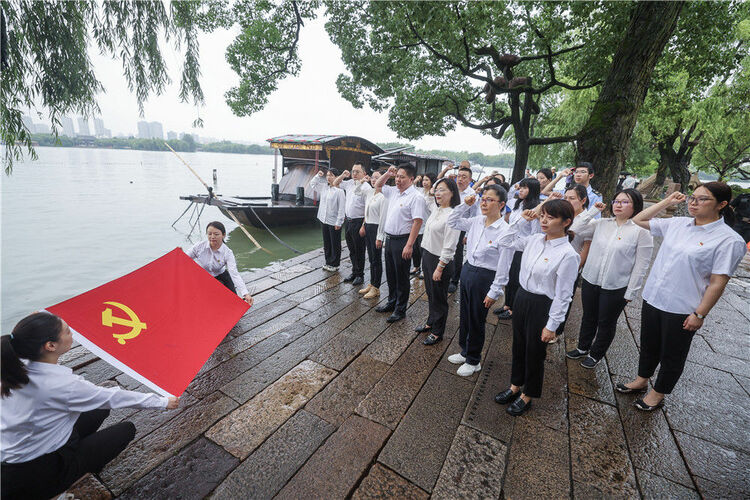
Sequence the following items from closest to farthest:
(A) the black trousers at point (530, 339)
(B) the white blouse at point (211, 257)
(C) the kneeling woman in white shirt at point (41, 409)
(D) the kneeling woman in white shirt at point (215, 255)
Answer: (C) the kneeling woman in white shirt at point (41, 409)
(A) the black trousers at point (530, 339)
(D) the kneeling woman in white shirt at point (215, 255)
(B) the white blouse at point (211, 257)

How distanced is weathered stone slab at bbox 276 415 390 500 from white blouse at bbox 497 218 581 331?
1487 mm

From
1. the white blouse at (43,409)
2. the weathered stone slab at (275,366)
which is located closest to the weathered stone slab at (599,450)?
the weathered stone slab at (275,366)

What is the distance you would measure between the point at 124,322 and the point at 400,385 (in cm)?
229

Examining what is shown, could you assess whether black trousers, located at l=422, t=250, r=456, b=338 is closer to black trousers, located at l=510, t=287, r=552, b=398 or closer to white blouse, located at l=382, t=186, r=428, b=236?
white blouse, located at l=382, t=186, r=428, b=236

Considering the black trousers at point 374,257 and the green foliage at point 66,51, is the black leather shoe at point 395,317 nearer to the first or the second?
the black trousers at point 374,257

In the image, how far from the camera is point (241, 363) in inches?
120

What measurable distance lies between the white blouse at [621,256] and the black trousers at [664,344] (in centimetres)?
31

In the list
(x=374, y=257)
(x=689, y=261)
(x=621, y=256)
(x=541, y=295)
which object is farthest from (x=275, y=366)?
(x=689, y=261)

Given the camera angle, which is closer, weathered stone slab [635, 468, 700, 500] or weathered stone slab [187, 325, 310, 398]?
weathered stone slab [635, 468, 700, 500]

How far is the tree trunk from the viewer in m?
4.50

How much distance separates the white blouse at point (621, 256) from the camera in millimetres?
2844

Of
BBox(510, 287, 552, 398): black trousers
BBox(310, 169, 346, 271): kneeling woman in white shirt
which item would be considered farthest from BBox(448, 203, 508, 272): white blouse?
BBox(310, 169, 346, 271): kneeling woman in white shirt

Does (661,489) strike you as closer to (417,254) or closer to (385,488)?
(385,488)

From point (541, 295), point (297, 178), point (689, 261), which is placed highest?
point (297, 178)
